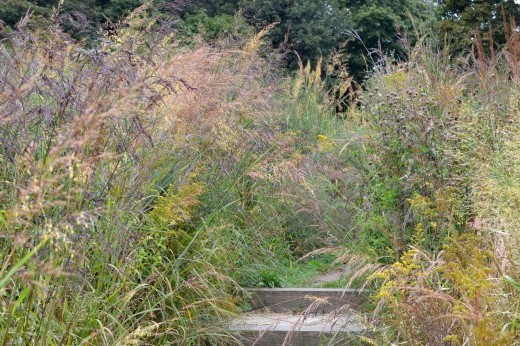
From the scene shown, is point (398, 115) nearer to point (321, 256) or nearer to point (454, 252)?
point (454, 252)

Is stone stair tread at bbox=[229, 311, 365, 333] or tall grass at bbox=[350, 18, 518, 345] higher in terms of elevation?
tall grass at bbox=[350, 18, 518, 345]

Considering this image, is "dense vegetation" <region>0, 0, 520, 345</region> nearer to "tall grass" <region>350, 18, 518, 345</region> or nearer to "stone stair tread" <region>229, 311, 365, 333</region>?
"tall grass" <region>350, 18, 518, 345</region>

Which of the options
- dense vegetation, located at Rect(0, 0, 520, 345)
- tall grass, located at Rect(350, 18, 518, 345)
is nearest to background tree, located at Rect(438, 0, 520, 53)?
dense vegetation, located at Rect(0, 0, 520, 345)

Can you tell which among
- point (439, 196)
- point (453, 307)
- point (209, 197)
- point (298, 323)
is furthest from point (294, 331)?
point (453, 307)

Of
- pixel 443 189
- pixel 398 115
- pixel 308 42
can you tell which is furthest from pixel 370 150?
pixel 308 42

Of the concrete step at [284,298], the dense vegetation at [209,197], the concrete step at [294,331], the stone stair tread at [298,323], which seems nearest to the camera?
the dense vegetation at [209,197]

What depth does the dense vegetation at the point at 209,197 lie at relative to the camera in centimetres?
335

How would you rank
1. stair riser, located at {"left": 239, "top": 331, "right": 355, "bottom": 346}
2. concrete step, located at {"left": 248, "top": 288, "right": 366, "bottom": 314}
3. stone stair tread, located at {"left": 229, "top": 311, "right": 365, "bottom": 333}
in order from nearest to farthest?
stone stair tread, located at {"left": 229, "top": 311, "right": 365, "bottom": 333}, stair riser, located at {"left": 239, "top": 331, "right": 355, "bottom": 346}, concrete step, located at {"left": 248, "top": 288, "right": 366, "bottom": 314}

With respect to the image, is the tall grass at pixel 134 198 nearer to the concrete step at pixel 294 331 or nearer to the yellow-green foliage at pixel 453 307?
the concrete step at pixel 294 331

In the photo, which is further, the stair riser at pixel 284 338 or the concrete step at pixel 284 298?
the concrete step at pixel 284 298

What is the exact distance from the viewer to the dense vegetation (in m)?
3.35

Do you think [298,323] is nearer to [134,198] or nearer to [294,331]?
[294,331]

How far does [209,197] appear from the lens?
5715 millimetres

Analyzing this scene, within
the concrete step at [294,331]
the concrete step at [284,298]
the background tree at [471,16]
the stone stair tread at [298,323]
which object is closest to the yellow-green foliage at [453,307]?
the stone stair tread at [298,323]
